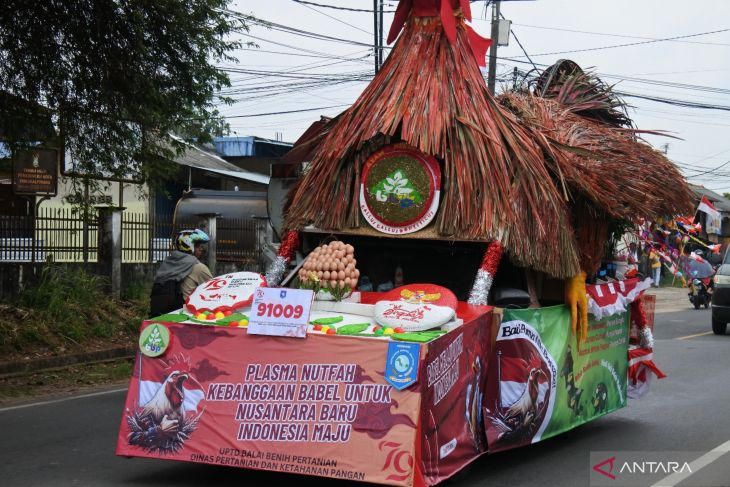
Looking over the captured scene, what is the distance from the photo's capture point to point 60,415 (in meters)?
9.73

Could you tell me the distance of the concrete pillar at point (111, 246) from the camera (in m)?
16.6

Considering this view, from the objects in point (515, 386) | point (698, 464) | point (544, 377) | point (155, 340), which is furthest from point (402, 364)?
point (698, 464)

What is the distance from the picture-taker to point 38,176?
15609 mm

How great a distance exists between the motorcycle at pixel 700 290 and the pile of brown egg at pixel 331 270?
20.9 meters

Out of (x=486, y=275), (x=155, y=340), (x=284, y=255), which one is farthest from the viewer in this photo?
(x=284, y=255)

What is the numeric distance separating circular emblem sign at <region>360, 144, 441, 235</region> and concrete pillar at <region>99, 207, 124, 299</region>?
32.8ft

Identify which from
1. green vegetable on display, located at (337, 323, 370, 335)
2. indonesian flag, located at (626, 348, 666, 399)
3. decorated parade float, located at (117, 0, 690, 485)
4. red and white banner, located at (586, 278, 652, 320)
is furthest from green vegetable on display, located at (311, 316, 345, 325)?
indonesian flag, located at (626, 348, 666, 399)

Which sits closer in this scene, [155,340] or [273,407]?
[273,407]

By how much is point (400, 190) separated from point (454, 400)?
1.93m

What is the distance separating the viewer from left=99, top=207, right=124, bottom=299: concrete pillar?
54.5 feet

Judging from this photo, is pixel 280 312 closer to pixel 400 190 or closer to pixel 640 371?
pixel 400 190

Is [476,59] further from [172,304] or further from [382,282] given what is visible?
[172,304]

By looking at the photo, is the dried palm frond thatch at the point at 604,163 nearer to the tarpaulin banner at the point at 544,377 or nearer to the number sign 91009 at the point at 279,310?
the tarpaulin banner at the point at 544,377

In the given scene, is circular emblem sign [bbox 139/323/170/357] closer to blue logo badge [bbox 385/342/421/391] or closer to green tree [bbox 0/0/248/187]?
blue logo badge [bbox 385/342/421/391]
